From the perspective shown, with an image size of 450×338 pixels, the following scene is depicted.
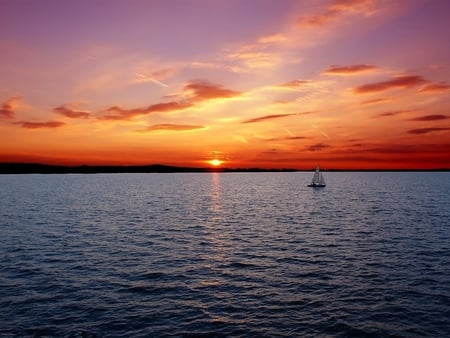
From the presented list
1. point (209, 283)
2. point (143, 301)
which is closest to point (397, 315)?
point (209, 283)

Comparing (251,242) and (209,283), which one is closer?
(209,283)

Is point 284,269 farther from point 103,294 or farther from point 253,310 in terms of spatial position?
point 103,294

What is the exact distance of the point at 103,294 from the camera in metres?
32.3

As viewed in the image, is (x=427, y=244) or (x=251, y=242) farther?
(x=251, y=242)

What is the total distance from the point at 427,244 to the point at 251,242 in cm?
2562

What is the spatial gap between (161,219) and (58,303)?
51.9 meters

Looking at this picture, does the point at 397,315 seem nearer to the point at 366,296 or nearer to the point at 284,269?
the point at 366,296

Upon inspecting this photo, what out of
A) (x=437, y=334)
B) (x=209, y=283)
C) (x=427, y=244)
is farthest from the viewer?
(x=427, y=244)

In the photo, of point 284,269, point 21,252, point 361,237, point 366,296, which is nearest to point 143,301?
point 284,269

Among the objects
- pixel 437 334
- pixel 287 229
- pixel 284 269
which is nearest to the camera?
pixel 437 334

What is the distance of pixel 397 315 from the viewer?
27.8 meters

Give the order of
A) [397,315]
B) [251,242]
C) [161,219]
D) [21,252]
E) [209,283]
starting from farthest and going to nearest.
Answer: [161,219] < [251,242] < [21,252] < [209,283] < [397,315]

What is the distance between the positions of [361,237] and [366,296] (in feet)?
95.7

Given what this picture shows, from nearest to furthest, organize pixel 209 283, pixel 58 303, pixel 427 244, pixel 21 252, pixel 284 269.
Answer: pixel 58 303, pixel 209 283, pixel 284 269, pixel 21 252, pixel 427 244
